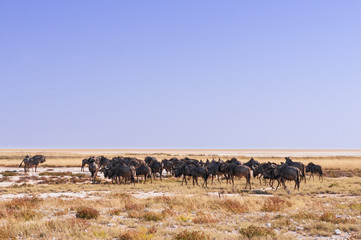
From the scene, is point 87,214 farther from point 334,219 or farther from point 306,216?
point 334,219

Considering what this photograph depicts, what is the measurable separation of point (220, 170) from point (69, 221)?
59.1 feet

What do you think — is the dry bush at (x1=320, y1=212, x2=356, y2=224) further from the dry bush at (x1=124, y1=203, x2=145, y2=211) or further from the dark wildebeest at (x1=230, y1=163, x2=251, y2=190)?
the dark wildebeest at (x1=230, y1=163, x2=251, y2=190)

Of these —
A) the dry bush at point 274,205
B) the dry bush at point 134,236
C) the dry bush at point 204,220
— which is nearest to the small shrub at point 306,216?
the dry bush at point 274,205

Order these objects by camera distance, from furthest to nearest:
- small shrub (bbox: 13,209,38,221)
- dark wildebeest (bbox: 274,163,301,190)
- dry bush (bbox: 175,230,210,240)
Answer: dark wildebeest (bbox: 274,163,301,190) → small shrub (bbox: 13,209,38,221) → dry bush (bbox: 175,230,210,240)

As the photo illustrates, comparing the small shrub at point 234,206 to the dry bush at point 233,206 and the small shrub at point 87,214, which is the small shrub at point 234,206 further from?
the small shrub at point 87,214

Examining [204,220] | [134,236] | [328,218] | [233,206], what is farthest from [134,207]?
[328,218]

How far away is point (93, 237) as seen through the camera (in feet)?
35.7

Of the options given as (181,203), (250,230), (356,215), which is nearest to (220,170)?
(181,203)

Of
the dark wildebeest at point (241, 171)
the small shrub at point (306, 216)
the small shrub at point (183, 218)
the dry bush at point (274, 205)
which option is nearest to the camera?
the small shrub at point (183, 218)

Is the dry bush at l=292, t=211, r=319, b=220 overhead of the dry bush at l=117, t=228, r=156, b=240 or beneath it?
beneath

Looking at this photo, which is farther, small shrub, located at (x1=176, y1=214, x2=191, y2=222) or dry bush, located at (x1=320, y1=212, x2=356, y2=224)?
small shrub, located at (x1=176, y1=214, x2=191, y2=222)

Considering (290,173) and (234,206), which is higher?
(290,173)

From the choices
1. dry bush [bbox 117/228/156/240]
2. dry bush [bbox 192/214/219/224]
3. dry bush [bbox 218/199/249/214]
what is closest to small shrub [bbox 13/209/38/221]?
dry bush [bbox 117/228/156/240]

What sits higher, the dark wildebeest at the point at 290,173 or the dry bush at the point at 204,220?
the dark wildebeest at the point at 290,173
